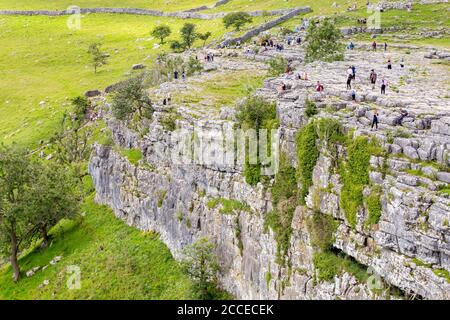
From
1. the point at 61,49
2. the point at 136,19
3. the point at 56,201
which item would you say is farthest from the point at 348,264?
the point at 136,19

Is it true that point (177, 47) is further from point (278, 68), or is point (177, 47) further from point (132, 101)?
point (132, 101)

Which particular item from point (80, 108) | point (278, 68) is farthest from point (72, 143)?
point (278, 68)

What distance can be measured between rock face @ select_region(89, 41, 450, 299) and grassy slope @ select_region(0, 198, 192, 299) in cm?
197

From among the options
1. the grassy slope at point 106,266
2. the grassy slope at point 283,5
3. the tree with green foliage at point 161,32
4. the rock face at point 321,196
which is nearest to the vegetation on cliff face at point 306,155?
the rock face at point 321,196

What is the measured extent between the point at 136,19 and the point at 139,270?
132097 mm

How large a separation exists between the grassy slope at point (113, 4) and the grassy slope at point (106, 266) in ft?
404

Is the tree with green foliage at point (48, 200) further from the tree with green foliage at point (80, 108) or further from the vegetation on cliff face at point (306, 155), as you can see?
the vegetation on cliff face at point (306, 155)

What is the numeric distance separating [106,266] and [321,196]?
92.7 ft

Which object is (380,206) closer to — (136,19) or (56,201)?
(56,201)

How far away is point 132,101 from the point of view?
186 ft

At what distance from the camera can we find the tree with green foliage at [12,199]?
5528 cm

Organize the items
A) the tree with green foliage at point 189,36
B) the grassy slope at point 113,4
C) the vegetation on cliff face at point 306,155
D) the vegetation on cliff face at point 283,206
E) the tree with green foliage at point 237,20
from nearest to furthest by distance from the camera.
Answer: the vegetation on cliff face at point 306,155 < the vegetation on cliff face at point 283,206 < the tree with green foliage at point 189,36 < the tree with green foliage at point 237,20 < the grassy slope at point 113,4
